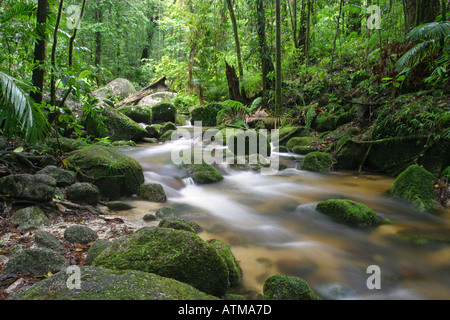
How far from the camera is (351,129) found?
7516 mm

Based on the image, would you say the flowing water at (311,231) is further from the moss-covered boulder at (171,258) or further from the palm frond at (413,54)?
the palm frond at (413,54)

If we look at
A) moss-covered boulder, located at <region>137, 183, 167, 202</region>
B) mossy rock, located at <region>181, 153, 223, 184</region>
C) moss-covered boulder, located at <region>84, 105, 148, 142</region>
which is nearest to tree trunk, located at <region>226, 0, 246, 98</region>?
moss-covered boulder, located at <region>84, 105, 148, 142</region>

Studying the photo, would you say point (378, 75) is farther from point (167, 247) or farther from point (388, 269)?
point (167, 247)

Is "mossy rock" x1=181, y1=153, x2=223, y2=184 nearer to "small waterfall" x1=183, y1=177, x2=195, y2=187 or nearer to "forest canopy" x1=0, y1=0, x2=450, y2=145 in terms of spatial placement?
"small waterfall" x1=183, y1=177, x2=195, y2=187

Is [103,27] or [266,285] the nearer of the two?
[266,285]

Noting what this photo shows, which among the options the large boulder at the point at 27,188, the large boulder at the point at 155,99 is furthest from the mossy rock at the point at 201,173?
the large boulder at the point at 155,99

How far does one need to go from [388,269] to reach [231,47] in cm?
1612

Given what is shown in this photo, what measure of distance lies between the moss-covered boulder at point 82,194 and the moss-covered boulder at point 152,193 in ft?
→ 3.01

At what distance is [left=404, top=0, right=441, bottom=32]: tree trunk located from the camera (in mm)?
6973

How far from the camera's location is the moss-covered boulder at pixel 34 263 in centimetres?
209

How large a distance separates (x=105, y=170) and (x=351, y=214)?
3818mm

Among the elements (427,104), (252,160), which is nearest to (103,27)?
(252,160)
